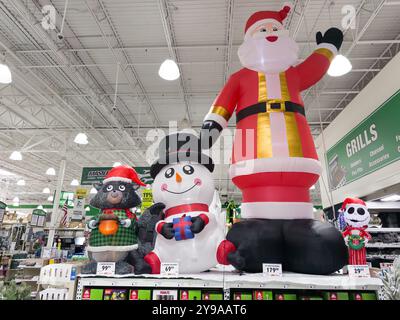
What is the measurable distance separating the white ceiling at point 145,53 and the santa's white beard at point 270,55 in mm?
1832

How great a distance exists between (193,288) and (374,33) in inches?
280

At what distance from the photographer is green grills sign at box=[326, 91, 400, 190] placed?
545 cm

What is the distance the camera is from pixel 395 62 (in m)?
5.59

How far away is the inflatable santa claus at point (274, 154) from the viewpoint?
150 cm

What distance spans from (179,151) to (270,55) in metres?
0.83

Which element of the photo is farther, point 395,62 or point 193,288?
point 395,62

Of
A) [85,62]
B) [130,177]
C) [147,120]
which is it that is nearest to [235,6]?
[85,62]

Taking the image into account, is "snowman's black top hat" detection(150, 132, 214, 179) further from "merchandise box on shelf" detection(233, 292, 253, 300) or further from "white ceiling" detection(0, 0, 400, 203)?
"white ceiling" detection(0, 0, 400, 203)

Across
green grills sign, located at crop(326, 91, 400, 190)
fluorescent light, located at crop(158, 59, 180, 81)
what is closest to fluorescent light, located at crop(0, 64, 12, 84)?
fluorescent light, located at crop(158, 59, 180, 81)

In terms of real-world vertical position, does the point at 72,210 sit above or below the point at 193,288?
above

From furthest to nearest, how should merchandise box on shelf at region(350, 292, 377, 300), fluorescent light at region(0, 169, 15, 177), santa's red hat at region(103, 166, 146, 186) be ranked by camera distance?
fluorescent light at region(0, 169, 15, 177) < santa's red hat at region(103, 166, 146, 186) < merchandise box on shelf at region(350, 292, 377, 300)

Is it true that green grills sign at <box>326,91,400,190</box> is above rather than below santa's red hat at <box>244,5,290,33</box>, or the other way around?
above

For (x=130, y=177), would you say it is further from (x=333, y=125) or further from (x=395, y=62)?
(x=333, y=125)

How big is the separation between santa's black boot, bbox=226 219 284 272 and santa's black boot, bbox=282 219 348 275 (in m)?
0.05
